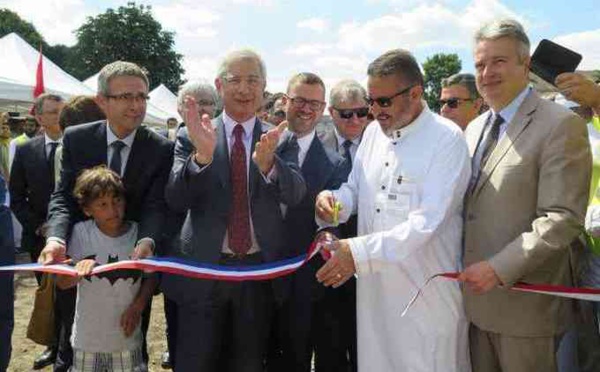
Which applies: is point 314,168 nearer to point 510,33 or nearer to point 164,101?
point 510,33

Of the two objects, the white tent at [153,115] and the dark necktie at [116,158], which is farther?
the white tent at [153,115]

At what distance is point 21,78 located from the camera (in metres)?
12.6

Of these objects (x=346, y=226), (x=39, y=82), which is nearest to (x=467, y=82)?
(x=346, y=226)

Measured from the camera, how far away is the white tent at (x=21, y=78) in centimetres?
1183

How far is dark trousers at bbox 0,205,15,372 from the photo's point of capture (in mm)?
3752

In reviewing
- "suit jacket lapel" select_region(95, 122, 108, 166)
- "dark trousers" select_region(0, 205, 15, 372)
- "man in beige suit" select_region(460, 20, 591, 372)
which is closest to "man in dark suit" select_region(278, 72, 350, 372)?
"man in beige suit" select_region(460, 20, 591, 372)

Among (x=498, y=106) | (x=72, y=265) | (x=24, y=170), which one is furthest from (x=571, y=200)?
(x=24, y=170)

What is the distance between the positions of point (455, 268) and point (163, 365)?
3.30 m

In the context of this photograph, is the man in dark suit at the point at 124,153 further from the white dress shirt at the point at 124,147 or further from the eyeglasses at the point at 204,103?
the eyeglasses at the point at 204,103

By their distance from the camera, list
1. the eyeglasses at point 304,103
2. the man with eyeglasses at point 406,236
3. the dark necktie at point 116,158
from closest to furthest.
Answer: the man with eyeglasses at point 406,236, the dark necktie at point 116,158, the eyeglasses at point 304,103

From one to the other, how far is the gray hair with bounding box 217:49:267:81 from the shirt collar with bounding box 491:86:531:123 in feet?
4.64

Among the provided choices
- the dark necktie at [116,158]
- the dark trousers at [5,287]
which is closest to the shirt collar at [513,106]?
the dark necktie at [116,158]

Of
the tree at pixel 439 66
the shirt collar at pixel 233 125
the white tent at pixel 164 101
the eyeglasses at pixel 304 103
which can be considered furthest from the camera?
the tree at pixel 439 66

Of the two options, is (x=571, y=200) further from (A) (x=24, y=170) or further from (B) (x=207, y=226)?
(A) (x=24, y=170)
